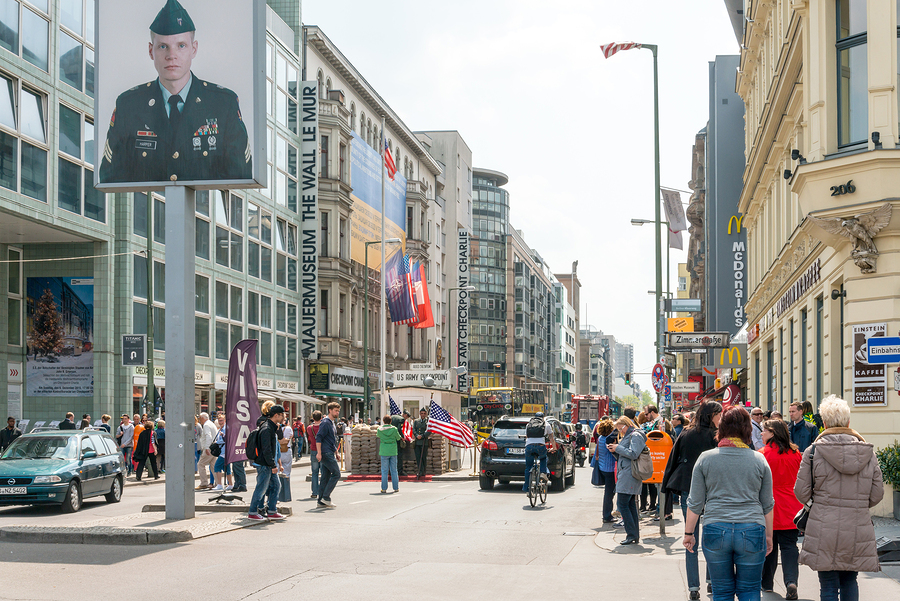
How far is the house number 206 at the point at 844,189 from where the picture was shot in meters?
16.1

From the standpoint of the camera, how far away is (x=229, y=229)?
43.9m

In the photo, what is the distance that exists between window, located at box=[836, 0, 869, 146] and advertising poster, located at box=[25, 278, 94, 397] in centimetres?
2557

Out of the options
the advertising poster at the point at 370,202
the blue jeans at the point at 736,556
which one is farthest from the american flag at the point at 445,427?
the advertising poster at the point at 370,202

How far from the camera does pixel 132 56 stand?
1599cm

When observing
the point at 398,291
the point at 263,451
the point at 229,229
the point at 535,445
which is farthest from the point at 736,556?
the point at 398,291

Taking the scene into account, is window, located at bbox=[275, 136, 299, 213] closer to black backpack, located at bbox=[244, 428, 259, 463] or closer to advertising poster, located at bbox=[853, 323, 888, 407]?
black backpack, located at bbox=[244, 428, 259, 463]

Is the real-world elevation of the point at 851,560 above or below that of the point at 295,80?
below

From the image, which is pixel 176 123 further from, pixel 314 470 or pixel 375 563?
pixel 314 470

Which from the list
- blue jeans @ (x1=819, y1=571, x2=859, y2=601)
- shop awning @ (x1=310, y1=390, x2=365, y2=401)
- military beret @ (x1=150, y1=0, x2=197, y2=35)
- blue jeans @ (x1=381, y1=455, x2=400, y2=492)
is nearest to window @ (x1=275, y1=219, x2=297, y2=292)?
shop awning @ (x1=310, y1=390, x2=365, y2=401)

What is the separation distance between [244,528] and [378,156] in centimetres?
4426

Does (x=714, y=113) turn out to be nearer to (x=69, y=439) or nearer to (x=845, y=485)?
(x=69, y=439)

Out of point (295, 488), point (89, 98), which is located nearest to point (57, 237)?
point (89, 98)

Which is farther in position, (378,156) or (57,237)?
(378,156)

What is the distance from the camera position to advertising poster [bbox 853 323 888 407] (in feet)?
52.9
